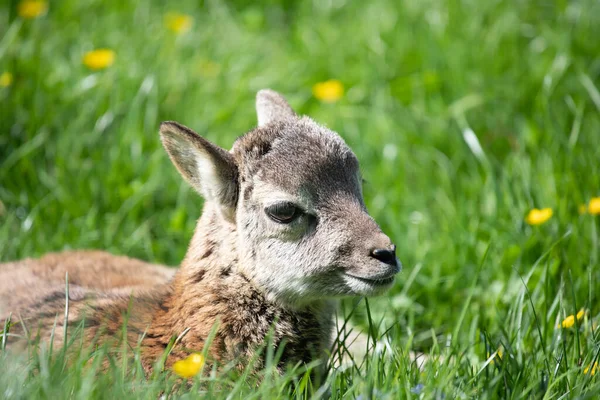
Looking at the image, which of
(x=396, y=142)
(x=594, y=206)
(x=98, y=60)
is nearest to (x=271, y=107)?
(x=396, y=142)

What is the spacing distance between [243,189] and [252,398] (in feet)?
4.04

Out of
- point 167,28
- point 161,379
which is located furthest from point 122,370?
point 167,28

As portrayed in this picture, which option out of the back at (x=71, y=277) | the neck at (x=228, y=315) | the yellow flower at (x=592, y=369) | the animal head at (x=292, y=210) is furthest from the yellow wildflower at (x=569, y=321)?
the back at (x=71, y=277)

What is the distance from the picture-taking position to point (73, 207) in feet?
A: 19.6

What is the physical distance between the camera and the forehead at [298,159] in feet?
14.0

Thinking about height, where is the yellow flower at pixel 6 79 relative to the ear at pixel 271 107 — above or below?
below

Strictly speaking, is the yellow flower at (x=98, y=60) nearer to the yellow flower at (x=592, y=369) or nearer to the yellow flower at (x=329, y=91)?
the yellow flower at (x=329, y=91)

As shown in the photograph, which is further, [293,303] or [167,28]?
[167,28]

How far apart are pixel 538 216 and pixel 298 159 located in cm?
195

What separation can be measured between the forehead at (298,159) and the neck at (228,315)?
389 millimetres

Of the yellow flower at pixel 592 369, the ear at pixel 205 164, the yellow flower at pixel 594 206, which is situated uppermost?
the ear at pixel 205 164

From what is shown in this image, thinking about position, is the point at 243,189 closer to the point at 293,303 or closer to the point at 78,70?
the point at 293,303

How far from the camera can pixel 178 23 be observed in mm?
7703

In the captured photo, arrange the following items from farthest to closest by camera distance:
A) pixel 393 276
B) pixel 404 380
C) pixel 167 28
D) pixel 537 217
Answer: pixel 167 28
pixel 537 217
pixel 393 276
pixel 404 380
